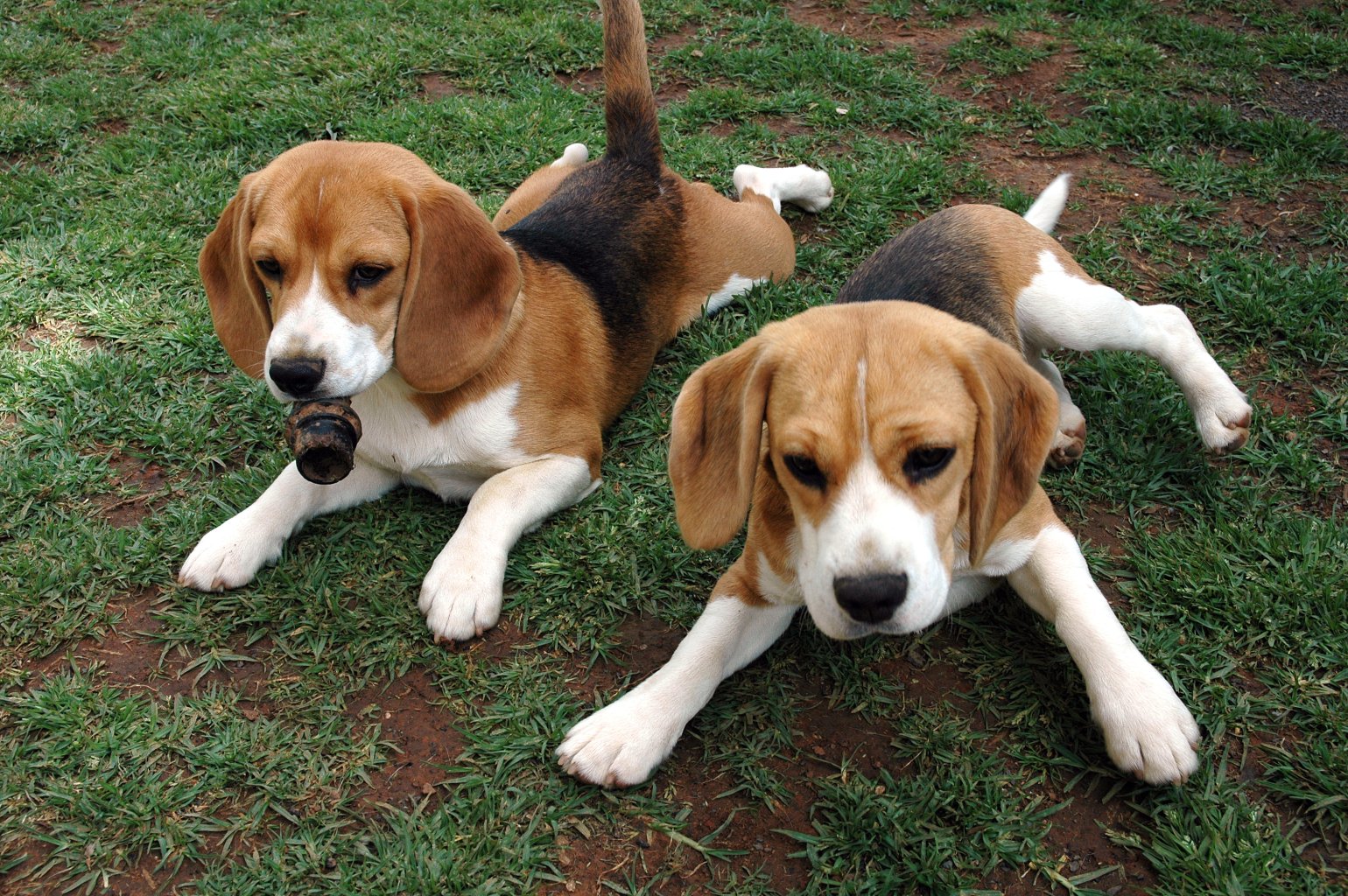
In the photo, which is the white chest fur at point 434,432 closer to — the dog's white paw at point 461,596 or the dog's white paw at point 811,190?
the dog's white paw at point 461,596

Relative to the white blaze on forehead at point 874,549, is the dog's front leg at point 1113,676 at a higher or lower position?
lower

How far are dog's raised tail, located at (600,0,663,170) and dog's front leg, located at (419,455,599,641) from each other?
6.23ft

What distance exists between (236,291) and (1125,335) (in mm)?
3668

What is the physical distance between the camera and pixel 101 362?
17.1 ft

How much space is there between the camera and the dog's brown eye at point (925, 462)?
2900 mm

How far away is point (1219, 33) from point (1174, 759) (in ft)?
21.0

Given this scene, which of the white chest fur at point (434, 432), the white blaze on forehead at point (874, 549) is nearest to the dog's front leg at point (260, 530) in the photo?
the white chest fur at point (434, 432)

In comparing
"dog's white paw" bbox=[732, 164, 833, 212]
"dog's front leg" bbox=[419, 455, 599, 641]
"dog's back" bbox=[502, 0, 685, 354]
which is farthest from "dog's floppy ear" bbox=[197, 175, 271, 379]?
"dog's white paw" bbox=[732, 164, 833, 212]

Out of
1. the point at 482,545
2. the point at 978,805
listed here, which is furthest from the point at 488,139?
the point at 978,805

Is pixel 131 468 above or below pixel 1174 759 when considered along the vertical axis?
below

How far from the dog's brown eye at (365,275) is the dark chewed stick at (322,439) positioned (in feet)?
1.45

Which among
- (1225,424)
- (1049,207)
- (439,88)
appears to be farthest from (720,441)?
(439,88)

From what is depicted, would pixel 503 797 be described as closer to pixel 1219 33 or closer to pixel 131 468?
pixel 131 468

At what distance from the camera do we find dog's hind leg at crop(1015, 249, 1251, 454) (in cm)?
432
